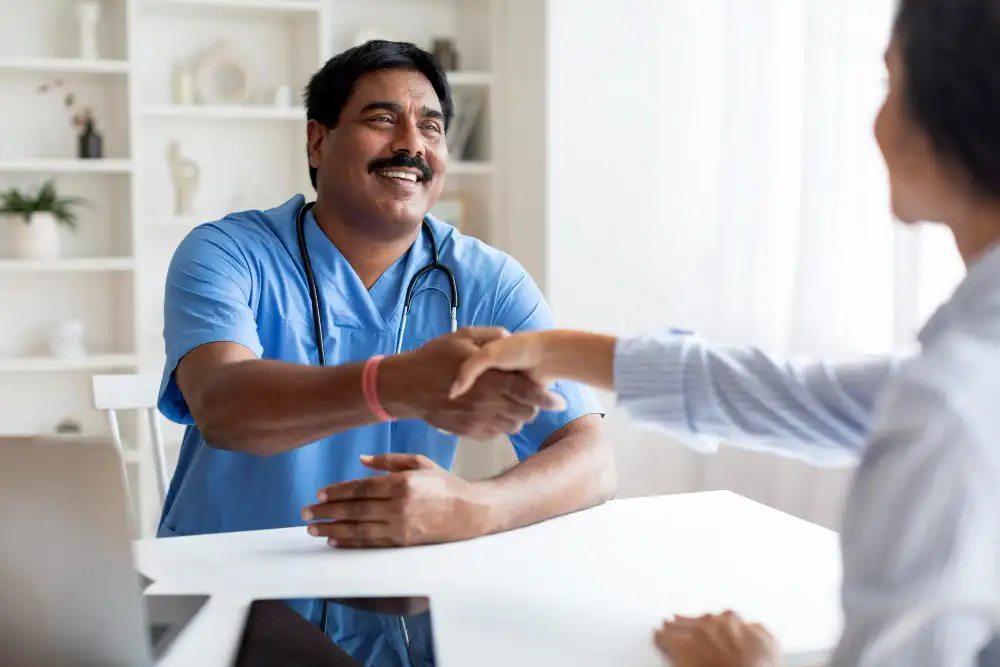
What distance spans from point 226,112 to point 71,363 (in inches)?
39.2

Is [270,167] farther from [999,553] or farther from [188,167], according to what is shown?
[999,553]

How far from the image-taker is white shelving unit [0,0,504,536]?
3.60m

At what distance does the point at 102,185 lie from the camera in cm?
376

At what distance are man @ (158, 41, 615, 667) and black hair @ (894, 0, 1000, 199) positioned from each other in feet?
2.10

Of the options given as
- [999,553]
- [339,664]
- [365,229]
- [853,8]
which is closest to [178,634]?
[339,664]

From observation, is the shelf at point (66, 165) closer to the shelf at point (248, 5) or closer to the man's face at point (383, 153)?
the shelf at point (248, 5)

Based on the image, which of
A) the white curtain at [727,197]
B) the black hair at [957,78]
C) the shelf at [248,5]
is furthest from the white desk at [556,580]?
the shelf at [248,5]

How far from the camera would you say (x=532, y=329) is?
1.93 meters

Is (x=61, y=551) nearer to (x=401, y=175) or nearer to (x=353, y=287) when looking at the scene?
(x=353, y=287)

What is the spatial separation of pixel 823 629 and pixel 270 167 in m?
3.20

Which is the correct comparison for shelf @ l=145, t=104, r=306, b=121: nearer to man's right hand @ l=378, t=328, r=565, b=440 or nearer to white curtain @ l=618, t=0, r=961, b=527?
white curtain @ l=618, t=0, r=961, b=527

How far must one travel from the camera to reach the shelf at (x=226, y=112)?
360cm

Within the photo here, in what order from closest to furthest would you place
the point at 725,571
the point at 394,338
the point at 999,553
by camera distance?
1. the point at 999,553
2. the point at 725,571
3. the point at 394,338

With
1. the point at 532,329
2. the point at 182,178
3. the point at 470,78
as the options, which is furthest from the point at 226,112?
the point at 532,329
